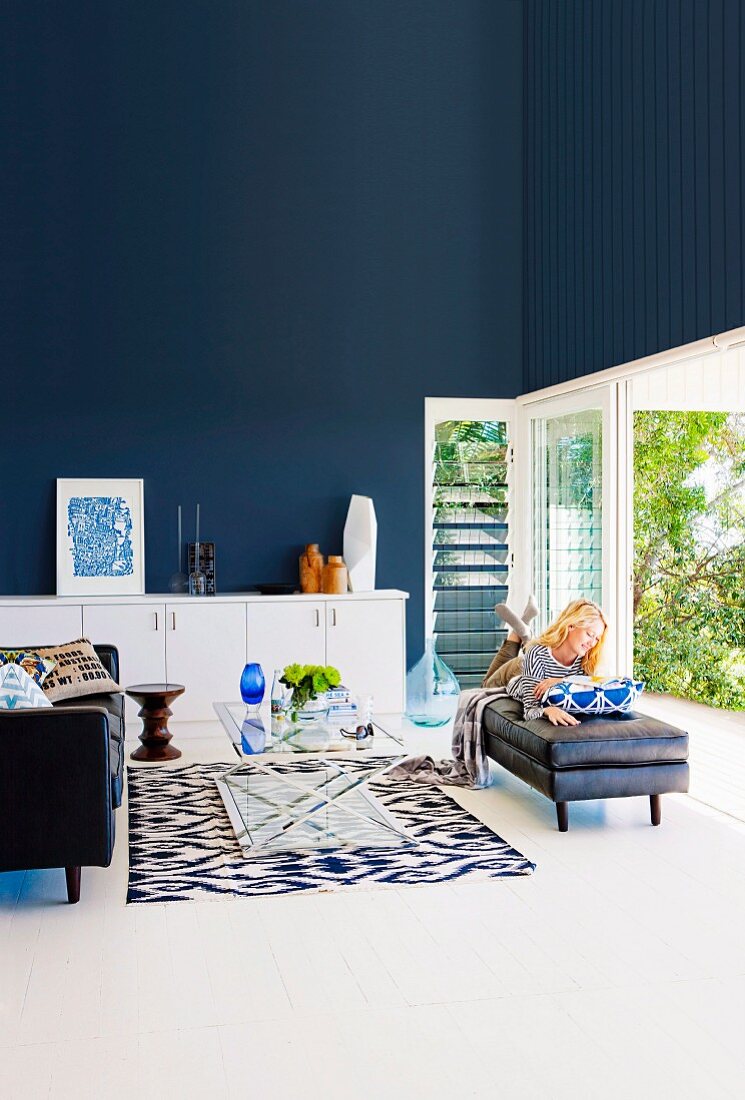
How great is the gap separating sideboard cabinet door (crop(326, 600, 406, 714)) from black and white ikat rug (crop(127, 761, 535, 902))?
2.08 meters

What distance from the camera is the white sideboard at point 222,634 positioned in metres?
7.12

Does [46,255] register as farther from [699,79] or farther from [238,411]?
[699,79]

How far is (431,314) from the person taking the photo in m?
8.21

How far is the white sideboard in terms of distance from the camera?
7121mm

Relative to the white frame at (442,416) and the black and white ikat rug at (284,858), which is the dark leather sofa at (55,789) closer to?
the black and white ikat rug at (284,858)

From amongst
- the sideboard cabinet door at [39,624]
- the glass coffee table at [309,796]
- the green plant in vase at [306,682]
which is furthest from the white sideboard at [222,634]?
the green plant in vase at [306,682]

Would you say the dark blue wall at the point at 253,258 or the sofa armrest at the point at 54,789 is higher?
the dark blue wall at the point at 253,258

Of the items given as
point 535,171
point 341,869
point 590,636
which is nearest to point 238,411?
point 535,171

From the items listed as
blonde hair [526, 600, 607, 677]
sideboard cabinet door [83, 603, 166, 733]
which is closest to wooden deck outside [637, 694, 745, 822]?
blonde hair [526, 600, 607, 677]

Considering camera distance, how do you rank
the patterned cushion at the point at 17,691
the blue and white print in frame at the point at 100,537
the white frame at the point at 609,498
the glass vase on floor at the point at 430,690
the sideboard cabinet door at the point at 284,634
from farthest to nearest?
the glass vase on floor at the point at 430,690 < the blue and white print in frame at the point at 100,537 < the sideboard cabinet door at the point at 284,634 < the white frame at the point at 609,498 < the patterned cushion at the point at 17,691

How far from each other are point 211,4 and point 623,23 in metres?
3.10

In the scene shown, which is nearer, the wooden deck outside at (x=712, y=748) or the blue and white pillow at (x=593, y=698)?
the blue and white pillow at (x=593, y=698)

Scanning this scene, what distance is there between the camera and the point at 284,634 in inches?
293

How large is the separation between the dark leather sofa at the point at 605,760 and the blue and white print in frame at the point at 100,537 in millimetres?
3519
